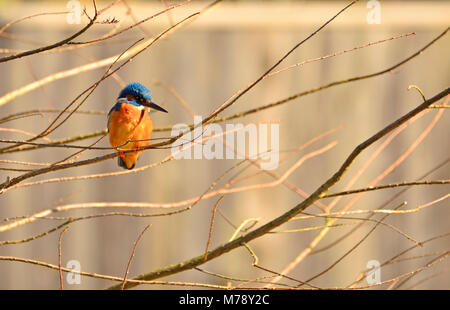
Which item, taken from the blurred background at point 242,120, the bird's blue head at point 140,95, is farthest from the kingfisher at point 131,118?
the blurred background at point 242,120

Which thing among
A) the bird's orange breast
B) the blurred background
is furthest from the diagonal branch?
the blurred background

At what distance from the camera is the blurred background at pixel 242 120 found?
452cm

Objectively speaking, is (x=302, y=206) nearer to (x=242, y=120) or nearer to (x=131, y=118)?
(x=131, y=118)

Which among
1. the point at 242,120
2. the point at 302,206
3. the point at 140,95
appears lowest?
the point at 302,206

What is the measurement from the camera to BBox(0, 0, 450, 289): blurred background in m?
4.52

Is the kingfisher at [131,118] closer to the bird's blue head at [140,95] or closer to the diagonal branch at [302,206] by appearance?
the bird's blue head at [140,95]

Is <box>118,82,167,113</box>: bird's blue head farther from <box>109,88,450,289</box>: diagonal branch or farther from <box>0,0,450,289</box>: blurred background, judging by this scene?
<box>0,0,450,289</box>: blurred background

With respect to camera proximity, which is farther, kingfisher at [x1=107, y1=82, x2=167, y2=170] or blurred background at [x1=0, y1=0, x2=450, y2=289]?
blurred background at [x1=0, y1=0, x2=450, y2=289]

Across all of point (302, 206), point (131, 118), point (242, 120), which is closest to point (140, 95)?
point (131, 118)

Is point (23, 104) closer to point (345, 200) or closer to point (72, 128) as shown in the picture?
point (72, 128)

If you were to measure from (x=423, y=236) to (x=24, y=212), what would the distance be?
9.38 ft

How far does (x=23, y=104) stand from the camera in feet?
15.1

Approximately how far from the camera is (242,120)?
4.44m
